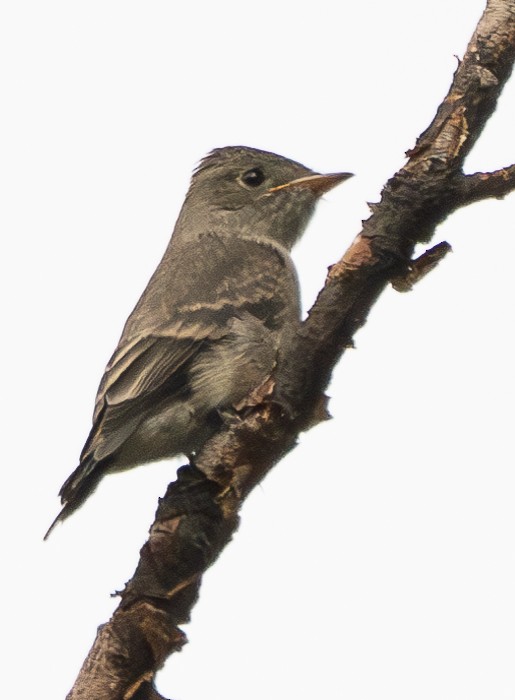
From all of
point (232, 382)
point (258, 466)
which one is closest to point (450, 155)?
point (258, 466)

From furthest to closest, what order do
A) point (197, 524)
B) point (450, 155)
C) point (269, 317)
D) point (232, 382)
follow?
point (269, 317) → point (232, 382) → point (197, 524) → point (450, 155)

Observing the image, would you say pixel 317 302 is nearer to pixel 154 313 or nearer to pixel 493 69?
pixel 493 69

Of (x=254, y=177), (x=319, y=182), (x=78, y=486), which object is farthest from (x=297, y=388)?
(x=254, y=177)

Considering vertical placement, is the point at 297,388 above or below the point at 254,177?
below

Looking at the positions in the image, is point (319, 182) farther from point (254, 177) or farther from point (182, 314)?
point (182, 314)

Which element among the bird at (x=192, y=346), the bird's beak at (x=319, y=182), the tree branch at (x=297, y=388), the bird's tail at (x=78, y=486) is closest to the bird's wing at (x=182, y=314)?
the bird at (x=192, y=346)
